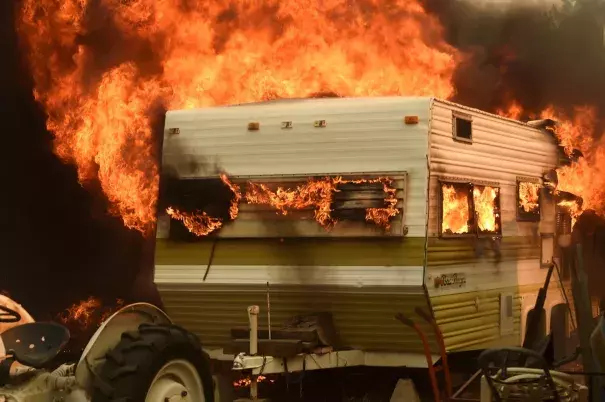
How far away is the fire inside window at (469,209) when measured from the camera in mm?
9305

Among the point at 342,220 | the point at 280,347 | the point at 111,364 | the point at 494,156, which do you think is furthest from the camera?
the point at 494,156

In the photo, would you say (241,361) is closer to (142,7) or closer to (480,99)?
(142,7)

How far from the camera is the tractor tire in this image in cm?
613

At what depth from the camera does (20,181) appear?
1457 cm

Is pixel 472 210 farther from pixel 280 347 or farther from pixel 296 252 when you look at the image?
pixel 280 347

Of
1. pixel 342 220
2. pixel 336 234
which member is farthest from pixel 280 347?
pixel 342 220

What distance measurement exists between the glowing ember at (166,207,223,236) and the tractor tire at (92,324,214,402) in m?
2.77

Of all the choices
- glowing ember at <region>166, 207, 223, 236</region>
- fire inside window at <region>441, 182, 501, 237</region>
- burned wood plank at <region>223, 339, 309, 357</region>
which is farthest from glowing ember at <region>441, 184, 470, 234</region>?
glowing ember at <region>166, 207, 223, 236</region>

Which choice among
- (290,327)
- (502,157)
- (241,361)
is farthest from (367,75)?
(241,361)

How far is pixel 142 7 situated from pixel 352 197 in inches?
301

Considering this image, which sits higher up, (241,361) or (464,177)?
(464,177)

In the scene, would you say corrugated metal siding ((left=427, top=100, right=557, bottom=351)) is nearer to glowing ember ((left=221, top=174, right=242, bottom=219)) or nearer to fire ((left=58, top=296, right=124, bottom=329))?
glowing ember ((left=221, top=174, right=242, bottom=219))

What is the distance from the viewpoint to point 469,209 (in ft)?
32.0

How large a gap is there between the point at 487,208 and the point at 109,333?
17.3 feet
